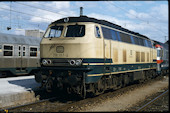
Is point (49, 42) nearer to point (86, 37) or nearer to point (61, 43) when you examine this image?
point (61, 43)

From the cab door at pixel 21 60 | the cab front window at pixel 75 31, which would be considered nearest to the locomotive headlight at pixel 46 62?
the cab front window at pixel 75 31

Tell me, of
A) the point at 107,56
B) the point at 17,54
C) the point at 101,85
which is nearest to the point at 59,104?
the point at 101,85

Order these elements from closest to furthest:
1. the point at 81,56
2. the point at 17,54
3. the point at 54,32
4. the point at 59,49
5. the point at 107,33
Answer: the point at 81,56 → the point at 59,49 → the point at 54,32 → the point at 107,33 → the point at 17,54

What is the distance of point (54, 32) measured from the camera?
34.9ft

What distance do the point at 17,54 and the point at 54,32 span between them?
941 cm

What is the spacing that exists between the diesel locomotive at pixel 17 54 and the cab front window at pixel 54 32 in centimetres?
847

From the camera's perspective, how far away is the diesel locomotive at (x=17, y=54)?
1789 centimetres

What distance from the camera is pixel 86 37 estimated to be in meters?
9.66

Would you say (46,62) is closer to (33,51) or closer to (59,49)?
(59,49)

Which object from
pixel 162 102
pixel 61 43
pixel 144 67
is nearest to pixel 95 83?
pixel 61 43

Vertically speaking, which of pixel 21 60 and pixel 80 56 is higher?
pixel 80 56

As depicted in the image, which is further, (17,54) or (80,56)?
(17,54)

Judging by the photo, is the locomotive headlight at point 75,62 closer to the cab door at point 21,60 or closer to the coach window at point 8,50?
the coach window at point 8,50

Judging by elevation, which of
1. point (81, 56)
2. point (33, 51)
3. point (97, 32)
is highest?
point (97, 32)
